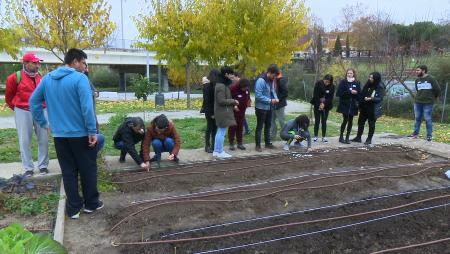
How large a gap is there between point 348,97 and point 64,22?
11.4m

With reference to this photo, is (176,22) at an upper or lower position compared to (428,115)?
upper

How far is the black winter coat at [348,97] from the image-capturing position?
28.5 feet

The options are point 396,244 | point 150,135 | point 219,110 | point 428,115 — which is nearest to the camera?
point 396,244

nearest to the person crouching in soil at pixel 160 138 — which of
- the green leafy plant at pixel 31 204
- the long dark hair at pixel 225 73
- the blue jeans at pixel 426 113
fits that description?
the long dark hair at pixel 225 73

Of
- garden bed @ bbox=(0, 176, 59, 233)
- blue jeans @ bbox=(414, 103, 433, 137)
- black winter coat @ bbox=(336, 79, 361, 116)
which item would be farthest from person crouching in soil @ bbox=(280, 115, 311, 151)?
garden bed @ bbox=(0, 176, 59, 233)

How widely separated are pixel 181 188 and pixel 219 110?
75.9 inches

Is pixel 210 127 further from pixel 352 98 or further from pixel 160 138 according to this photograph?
pixel 352 98

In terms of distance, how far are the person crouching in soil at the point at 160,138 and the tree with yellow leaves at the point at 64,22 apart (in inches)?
422

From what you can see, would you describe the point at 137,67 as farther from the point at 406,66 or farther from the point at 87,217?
the point at 87,217

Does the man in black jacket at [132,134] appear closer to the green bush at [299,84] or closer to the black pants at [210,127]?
the black pants at [210,127]

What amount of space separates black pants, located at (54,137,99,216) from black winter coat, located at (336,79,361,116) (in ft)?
19.2

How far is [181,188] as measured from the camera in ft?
18.5

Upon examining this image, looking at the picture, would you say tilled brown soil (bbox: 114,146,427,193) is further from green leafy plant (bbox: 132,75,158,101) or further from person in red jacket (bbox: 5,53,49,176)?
green leafy plant (bbox: 132,75,158,101)

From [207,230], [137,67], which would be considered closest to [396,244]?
[207,230]
